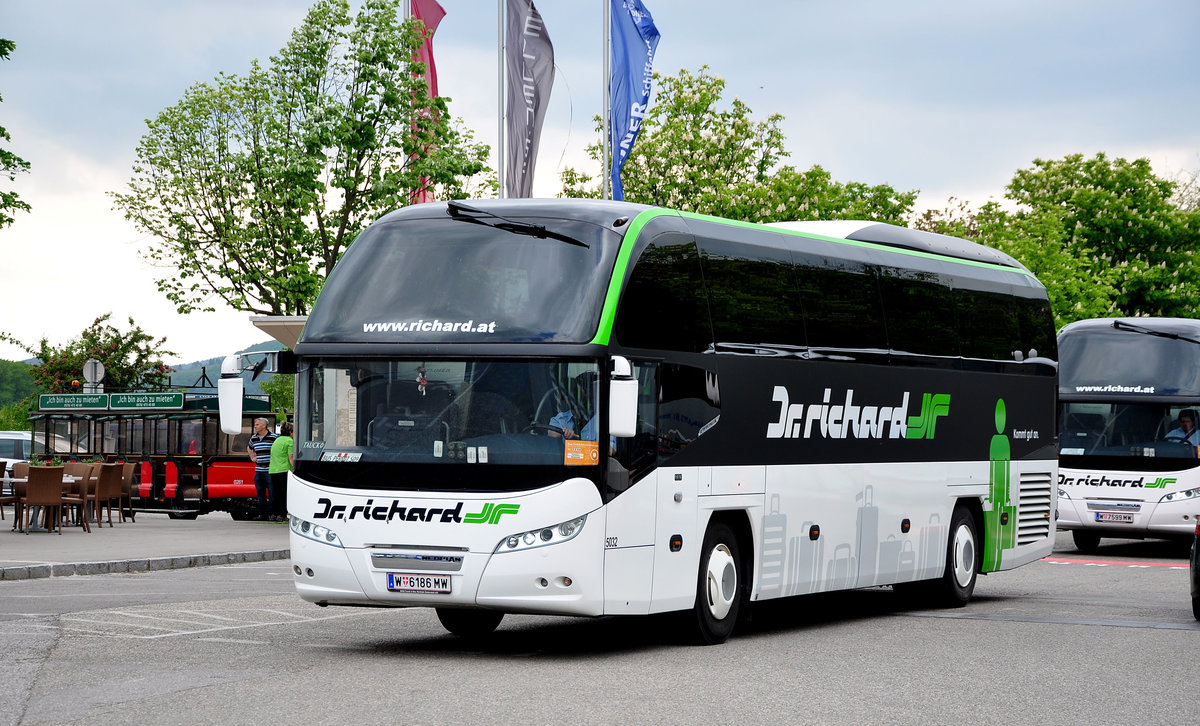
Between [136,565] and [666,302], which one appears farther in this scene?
[136,565]

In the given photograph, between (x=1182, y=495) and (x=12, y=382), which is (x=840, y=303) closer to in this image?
(x=1182, y=495)

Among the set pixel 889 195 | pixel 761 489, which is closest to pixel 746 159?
pixel 889 195

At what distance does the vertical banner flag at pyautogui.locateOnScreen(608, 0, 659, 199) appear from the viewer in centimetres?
3066

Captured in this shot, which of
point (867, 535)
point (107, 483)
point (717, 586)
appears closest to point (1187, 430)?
point (867, 535)

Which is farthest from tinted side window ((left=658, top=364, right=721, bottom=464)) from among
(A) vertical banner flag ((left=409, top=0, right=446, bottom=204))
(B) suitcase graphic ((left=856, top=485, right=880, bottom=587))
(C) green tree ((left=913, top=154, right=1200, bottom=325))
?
(C) green tree ((left=913, top=154, right=1200, bottom=325))

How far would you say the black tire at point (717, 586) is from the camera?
43.0 ft

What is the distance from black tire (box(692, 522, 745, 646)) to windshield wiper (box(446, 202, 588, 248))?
8.82 feet

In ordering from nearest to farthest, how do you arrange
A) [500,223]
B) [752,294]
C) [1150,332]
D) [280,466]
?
[500,223] → [752,294] → [1150,332] → [280,466]

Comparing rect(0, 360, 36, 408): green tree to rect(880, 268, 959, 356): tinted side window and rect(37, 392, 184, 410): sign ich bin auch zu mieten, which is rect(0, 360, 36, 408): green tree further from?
rect(880, 268, 959, 356): tinted side window

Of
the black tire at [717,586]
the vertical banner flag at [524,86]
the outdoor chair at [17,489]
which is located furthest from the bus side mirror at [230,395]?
the vertical banner flag at [524,86]

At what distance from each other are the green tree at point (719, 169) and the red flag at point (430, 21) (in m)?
18.0

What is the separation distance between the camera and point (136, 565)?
2139 centimetres

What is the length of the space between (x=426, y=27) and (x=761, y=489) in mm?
26031

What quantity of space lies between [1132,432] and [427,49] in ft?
66.6
